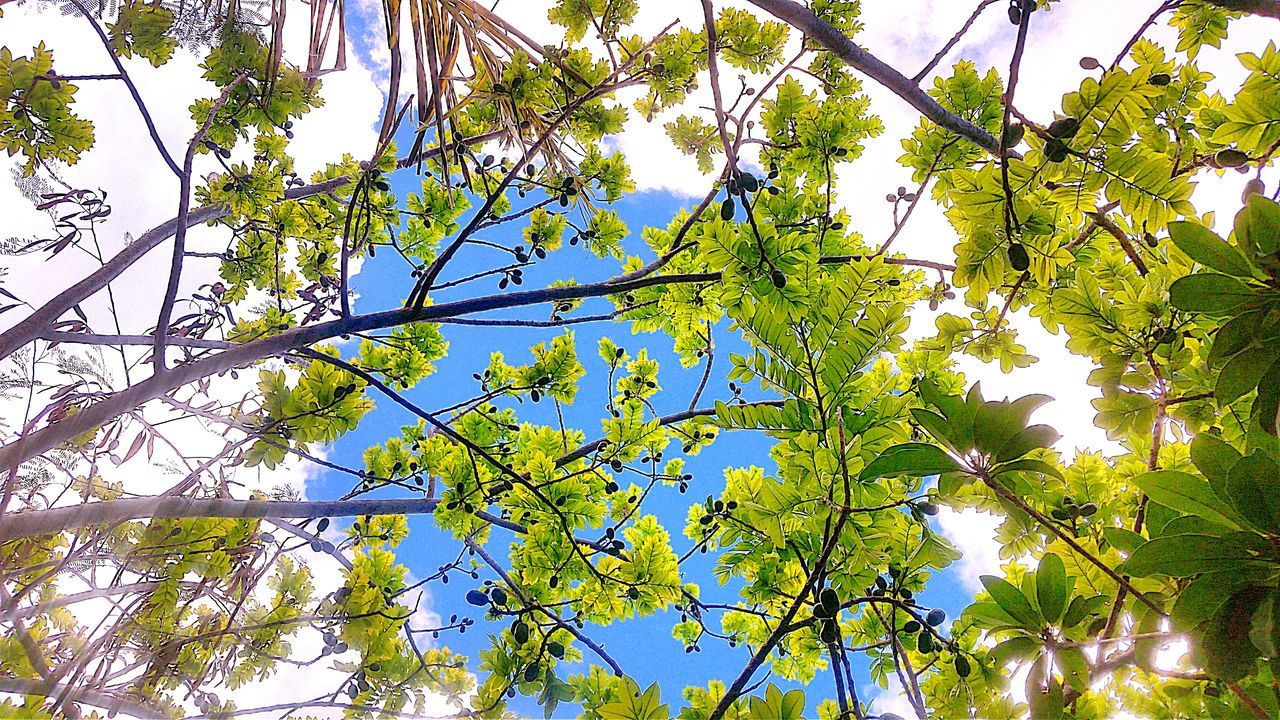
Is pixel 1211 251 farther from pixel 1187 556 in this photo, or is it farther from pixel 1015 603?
pixel 1015 603

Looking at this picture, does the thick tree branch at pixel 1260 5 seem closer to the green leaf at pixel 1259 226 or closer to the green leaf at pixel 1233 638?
the green leaf at pixel 1259 226

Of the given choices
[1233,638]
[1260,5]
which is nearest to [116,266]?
[1233,638]

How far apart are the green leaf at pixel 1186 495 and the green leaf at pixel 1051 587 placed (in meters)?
0.21

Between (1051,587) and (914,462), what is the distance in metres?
0.37

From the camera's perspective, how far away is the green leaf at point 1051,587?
0.99 m

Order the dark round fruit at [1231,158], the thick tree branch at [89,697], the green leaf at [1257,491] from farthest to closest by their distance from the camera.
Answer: the thick tree branch at [89,697]
the dark round fruit at [1231,158]
the green leaf at [1257,491]

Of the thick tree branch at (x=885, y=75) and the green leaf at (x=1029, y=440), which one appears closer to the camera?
the green leaf at (x=1029, y=440)

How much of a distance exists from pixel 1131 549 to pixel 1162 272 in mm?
798

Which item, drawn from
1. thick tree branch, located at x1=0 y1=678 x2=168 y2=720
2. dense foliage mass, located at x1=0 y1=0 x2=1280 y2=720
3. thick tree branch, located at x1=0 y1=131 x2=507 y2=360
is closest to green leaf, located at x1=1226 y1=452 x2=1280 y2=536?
dense foliage mass, located at x1=0 y1=0 x2=1280 y2=720

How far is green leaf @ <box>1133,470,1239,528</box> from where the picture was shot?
2.58ft

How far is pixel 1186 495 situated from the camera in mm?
809

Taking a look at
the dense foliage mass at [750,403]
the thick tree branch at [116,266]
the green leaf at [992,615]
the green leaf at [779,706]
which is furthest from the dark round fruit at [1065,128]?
the thick tree branch at [116,266]

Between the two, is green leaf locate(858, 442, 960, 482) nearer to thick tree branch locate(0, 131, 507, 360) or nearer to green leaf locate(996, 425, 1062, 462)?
green leaf locate(996, 425, 1062, 462)

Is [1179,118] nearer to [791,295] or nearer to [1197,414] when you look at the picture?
[1197,414]
